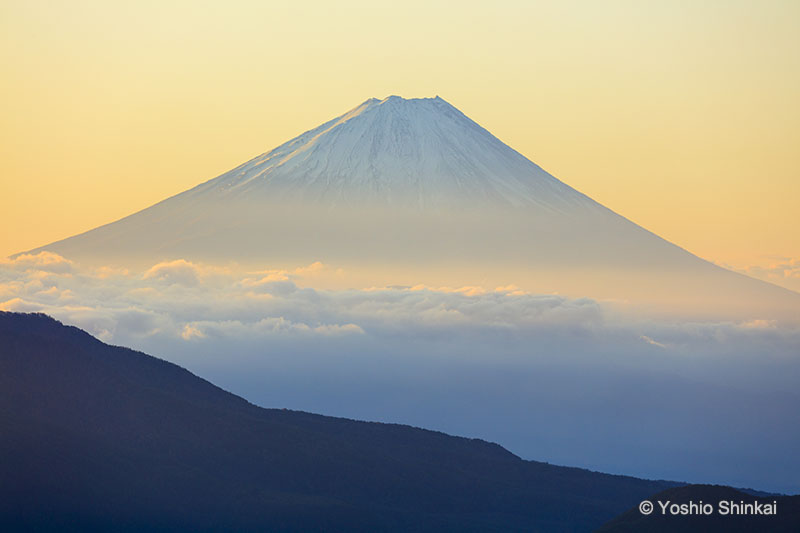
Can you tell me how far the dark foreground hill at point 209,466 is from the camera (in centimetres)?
12794

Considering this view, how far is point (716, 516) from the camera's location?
10988cm

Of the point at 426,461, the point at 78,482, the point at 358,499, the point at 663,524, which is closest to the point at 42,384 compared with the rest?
the point at 78,482

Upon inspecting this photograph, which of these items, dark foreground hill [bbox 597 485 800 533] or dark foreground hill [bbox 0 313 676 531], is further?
dark foreground hill [bbox 0 313 676 531]

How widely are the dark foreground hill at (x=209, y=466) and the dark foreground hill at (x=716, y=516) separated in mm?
30684

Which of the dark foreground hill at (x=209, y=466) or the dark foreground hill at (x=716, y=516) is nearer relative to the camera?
the dark foreground hill at (x=716, y=516)

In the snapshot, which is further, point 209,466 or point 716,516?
point 209,466

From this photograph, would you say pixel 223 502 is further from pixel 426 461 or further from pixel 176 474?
pixel 426 461

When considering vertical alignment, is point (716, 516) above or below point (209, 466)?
below

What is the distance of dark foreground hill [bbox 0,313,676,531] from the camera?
127938mm

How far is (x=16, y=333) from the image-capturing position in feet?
489

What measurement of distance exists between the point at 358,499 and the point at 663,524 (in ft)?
A: 147

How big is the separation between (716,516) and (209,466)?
57576 mm

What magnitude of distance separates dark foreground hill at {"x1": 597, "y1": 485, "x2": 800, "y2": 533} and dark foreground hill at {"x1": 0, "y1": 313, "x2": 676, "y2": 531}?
3068cm

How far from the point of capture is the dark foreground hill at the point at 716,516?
10537 cm
